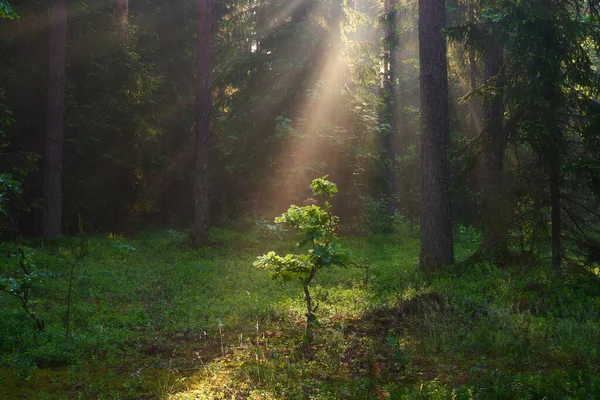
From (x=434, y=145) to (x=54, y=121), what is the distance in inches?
503

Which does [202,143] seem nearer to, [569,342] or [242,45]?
[242,45]

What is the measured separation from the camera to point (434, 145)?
11.5 meters

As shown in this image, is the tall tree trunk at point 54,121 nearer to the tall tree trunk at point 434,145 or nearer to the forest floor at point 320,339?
the forest floor at point 320,339

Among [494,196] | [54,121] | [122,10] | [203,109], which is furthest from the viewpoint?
[122,10]

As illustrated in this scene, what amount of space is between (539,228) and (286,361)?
6.01m

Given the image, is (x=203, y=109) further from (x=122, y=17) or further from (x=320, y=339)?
(x=320, y=339)

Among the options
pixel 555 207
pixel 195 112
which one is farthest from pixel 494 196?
pixel 195 112

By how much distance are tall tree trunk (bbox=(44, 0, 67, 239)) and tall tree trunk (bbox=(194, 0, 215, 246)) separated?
4.56 meters

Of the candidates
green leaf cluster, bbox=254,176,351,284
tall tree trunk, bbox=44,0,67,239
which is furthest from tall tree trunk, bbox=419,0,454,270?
tall tree trunk, bbox=44,0,67,239

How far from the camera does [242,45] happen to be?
2172cm

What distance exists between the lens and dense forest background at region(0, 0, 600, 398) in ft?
31.9

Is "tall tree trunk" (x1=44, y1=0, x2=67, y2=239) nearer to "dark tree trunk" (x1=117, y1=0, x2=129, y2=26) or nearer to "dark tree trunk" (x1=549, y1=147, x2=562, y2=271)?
"dark tree trunk" (x1=117, y1=0, x2=129, y2=26)

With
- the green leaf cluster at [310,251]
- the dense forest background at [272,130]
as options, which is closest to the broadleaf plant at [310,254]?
the green leaf cluster at [310,251]

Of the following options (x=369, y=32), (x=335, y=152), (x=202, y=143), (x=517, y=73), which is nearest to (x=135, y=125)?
(x=202, y=143)
